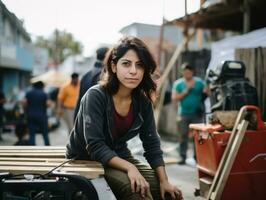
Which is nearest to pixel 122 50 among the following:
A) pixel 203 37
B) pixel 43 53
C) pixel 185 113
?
pixel 185 113

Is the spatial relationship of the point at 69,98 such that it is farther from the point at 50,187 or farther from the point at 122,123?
the point at 50,187

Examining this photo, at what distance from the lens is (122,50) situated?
2.96 meters

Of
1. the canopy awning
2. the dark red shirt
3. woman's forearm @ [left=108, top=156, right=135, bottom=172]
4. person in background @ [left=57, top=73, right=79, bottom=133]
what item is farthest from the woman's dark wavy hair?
person in background @ [left=57, top=73, right=79, bottom=133]

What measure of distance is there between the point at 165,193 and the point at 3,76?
85.3 ft

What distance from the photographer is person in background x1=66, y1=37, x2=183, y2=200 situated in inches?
110

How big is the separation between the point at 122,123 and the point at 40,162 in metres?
0.73

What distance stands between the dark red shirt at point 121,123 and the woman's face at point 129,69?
0.74 feet

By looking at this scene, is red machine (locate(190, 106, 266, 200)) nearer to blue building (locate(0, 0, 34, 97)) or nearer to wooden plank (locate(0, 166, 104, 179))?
wooden plank (locate(0, 166, 104, 179))

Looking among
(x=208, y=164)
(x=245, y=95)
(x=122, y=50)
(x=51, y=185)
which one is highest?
(x=122, y=50)

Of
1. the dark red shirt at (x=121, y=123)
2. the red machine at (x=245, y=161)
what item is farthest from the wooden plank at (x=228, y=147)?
the dark red shirt at (x=121, y=123)

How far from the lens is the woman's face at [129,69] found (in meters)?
2.95

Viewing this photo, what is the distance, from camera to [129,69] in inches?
116

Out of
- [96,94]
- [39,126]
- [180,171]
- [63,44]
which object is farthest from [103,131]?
[63,44]

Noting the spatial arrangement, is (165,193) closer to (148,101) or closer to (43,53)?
(148,101)
